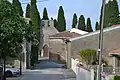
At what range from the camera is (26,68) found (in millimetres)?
68938

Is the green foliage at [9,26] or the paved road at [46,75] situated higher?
the green foliage at [9,26]

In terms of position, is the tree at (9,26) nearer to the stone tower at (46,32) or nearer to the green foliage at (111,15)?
the green foliage at (111,15)

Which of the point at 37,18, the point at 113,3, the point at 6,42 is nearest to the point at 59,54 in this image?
the point at 37,18

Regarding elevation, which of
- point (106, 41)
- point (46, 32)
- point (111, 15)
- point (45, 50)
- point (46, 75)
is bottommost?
point (46, 75)

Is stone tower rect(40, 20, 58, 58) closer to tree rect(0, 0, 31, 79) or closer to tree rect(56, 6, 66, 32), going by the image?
tree rect(56, 6, 66, 32)

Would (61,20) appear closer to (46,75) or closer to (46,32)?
(46,32)

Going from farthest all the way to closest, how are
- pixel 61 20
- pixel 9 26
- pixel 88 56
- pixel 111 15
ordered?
pixel 61 20 → pixel 111 15 → pixel 88 56 → pixel 9 26

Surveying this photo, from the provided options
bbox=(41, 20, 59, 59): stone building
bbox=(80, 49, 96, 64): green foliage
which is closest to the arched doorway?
bbox=(41, 20, 59, 59): stone building

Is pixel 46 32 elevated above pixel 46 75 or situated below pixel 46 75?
above

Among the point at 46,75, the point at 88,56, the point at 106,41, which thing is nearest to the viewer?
the point at 46,75

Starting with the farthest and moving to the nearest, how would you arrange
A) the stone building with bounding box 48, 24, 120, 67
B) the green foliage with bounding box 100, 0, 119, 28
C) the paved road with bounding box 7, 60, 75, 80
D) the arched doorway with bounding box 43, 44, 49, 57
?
the arched doorway with bounding box 43, 44, 49, 57 < the green foliage with bounding box 100, 0, 119, 28 < the stone building with bounding box 48, 24, 120, 67 < the paved road with bounding box 7, 60, 75, 80

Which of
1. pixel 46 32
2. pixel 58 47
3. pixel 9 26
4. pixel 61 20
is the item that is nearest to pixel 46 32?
pixel 46 32

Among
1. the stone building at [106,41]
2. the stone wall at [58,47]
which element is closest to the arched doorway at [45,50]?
the stone wall at [58,47]

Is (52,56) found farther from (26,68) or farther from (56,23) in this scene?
(26,68)
